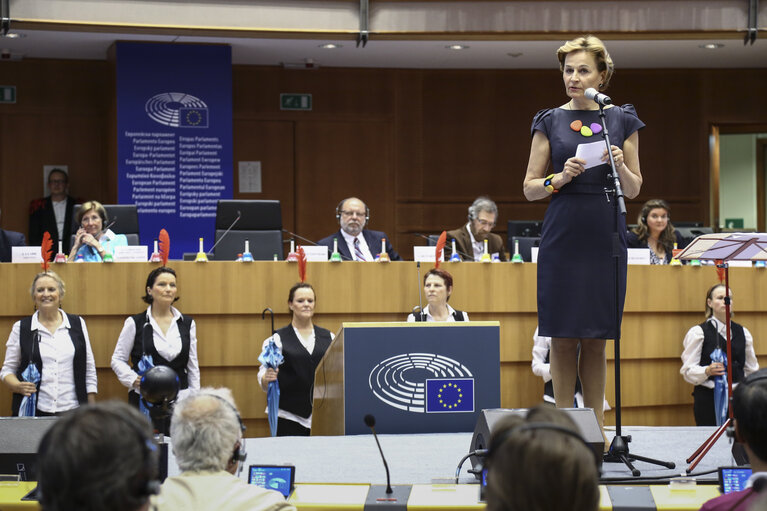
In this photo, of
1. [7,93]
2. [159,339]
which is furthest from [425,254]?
[7,93]

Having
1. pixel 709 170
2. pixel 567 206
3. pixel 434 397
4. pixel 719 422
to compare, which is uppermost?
pixel 709 170

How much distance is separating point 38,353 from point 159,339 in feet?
2.06

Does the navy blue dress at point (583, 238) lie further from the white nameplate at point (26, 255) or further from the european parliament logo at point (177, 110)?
the european parliament logo at point (177, 110)

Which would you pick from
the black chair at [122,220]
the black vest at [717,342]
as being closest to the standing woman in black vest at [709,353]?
the black vest at [717,342]

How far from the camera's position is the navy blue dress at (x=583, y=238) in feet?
10.3

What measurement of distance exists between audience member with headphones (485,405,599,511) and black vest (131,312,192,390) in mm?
4076

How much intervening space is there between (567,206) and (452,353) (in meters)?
0.95

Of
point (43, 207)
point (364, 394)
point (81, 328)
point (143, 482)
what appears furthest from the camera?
point (43, 207)

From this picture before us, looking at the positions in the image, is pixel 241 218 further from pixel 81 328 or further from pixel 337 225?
pixel 337 225

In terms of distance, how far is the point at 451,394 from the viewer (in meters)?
3.81

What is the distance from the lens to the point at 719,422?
5.38 m

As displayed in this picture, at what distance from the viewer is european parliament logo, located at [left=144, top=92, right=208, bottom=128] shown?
8414 mm

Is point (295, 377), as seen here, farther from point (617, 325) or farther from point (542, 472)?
point (542, 472)

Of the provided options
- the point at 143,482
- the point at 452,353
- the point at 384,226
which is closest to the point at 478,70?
the point at 384,226
